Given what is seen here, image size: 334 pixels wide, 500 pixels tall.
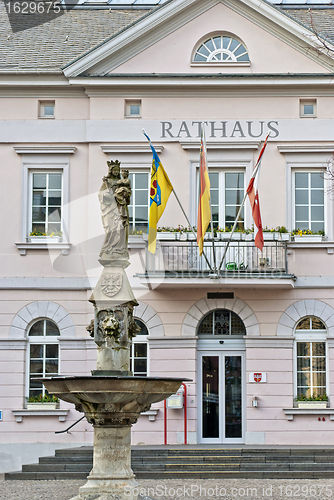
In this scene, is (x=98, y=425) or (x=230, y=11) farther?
(x=230, y=11)

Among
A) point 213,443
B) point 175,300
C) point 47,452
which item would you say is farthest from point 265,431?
point 47,452

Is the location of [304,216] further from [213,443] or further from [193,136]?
[213,443]

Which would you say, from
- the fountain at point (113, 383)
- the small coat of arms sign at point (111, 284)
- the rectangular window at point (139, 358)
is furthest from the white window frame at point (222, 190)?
the small coat of arms sign at point (111, 284)

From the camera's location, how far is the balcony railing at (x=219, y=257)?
64.1 ft

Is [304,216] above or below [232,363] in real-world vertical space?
above

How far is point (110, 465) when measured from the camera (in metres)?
11.4

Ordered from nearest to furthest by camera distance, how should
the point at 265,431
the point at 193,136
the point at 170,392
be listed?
the point at 170,392
the point at 265,431
the point at 193,136

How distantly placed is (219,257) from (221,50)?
5.72 meters

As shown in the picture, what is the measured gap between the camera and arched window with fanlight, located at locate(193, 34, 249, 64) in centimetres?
2111

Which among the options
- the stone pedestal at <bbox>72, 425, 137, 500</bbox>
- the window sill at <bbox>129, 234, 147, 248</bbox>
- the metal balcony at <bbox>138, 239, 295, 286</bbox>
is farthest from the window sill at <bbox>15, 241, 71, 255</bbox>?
the stone pedestal at <bbox>72, 425, 137, 500</bbox>

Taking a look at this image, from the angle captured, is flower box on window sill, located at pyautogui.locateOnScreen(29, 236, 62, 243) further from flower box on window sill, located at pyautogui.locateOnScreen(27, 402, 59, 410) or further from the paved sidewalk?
the paved sidewalk

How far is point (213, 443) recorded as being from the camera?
1978 centimetres

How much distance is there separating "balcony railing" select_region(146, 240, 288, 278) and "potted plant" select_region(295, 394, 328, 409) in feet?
10.5

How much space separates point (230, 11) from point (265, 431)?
11.0 m
